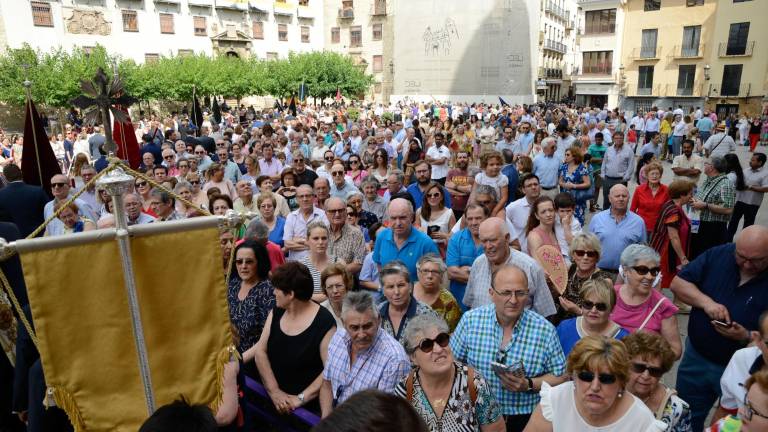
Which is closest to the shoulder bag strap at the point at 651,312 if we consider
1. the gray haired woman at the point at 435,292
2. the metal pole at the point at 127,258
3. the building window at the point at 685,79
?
the gray haired woman at the point at 435,292

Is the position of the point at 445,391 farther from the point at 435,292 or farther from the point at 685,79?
the point at 685,79

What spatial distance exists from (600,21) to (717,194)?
135 ft

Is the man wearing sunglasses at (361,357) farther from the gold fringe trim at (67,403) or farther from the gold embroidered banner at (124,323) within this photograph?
the gold fringe trim at (67,403)

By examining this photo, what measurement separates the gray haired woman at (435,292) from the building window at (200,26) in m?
42.8

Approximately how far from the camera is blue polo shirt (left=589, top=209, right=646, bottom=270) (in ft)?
17.1

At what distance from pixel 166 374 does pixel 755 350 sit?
3.03 m

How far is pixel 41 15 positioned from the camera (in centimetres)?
3319

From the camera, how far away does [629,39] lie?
40.3 metres

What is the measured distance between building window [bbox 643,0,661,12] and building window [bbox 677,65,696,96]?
15.3 ft

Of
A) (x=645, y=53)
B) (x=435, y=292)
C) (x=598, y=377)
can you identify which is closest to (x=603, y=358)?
(x=598, y=377)

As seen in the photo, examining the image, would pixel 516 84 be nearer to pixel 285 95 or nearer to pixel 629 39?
pixel 629 39

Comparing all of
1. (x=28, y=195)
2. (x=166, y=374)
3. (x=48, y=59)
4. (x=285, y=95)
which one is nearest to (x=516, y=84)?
(x=285, y=95)

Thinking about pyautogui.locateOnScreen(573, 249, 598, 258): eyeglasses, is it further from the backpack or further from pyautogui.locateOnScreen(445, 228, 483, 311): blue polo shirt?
the backpack

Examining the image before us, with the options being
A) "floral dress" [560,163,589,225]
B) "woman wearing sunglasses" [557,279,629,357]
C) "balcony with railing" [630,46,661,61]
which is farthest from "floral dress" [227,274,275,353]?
"balcony with railing" [630,46,661,61]
